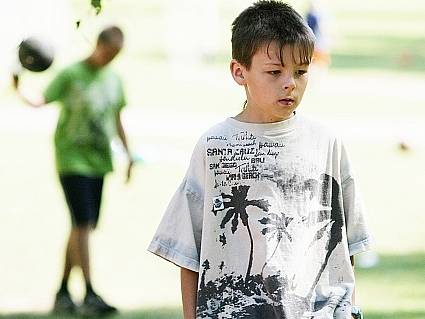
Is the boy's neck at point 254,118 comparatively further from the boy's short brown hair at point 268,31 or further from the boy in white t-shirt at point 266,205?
the boy's short brown hair at point 268,31

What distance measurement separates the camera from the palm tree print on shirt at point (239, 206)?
13.8 ft

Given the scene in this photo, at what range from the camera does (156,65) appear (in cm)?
2677

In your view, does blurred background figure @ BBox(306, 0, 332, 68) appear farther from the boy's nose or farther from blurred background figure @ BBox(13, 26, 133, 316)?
the boy's nose

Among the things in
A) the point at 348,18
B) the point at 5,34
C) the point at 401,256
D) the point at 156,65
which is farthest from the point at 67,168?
the point at 348,18

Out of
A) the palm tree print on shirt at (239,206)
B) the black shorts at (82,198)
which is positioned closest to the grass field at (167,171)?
the black shorts at (82,198)

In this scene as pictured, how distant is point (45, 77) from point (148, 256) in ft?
44.5

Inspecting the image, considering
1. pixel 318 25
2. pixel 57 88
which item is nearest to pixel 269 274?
pixel 57 88

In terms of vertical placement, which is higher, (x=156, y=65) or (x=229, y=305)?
(x=156, y=65)

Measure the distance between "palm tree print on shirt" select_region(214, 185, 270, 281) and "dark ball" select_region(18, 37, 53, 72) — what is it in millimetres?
4020

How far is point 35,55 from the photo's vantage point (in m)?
Answer: 8.12

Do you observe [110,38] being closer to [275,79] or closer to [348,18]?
[275,79]

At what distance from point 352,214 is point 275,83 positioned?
20.7 inches

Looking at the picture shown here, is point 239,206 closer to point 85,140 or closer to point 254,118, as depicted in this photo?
point 254,118

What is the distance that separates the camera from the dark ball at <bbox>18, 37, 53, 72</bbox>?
8.09 metres
